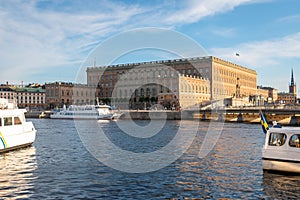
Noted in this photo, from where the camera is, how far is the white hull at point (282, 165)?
20816mm

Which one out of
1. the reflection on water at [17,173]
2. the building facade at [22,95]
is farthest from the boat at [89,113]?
the building facade at [22,95]

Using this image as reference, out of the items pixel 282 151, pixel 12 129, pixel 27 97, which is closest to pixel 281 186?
pixel 282 151

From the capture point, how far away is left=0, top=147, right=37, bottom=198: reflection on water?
18031mm

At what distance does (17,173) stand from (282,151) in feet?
53.9

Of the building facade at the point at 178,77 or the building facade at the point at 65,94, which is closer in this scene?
the building facade at the point at 178,77

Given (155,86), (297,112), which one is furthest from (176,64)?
(297,112)

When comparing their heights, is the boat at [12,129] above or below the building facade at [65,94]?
below

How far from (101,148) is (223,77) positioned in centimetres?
12608

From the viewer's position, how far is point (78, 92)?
168250 mm

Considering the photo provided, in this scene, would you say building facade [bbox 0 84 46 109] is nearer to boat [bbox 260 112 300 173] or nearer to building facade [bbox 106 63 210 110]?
building facade [bbox 106 63 210 110]

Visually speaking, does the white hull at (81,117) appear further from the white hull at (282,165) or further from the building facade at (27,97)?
the white hull at (282,165)

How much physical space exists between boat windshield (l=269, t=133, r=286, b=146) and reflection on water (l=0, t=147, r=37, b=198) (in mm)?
14115

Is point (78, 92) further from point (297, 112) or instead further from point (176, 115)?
point (297, 112)

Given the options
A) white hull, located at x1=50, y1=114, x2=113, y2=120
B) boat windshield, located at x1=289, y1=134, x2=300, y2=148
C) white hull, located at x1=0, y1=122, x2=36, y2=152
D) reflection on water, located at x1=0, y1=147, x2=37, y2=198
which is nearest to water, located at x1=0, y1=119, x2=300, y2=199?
reflection on water, located at x1=0, y1=147, x2=37, y2=198
